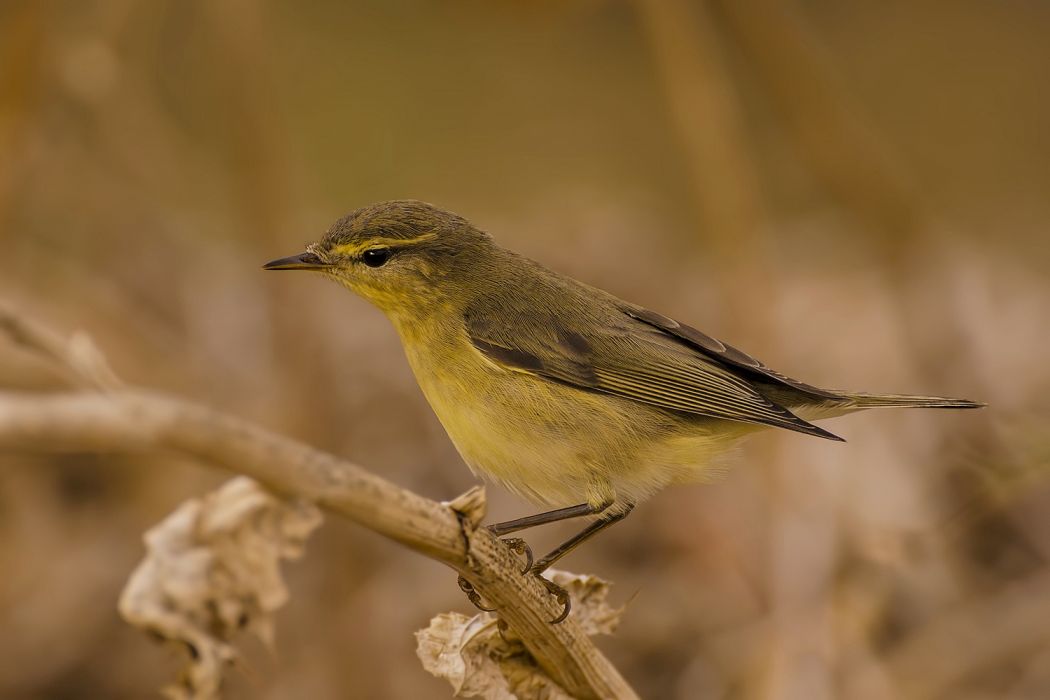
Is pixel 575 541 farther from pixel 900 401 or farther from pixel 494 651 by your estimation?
pixel 900 401

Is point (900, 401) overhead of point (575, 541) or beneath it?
beneath

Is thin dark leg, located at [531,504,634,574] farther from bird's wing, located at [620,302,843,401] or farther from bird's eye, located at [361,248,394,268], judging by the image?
bird's eye, located at [361,248,394,268]

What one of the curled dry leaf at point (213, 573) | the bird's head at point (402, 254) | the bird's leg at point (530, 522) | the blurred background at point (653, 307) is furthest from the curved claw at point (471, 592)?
the blurred background at point (653, 307)

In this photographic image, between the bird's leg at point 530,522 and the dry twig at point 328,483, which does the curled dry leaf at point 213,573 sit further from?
the bird's leg at point 530,522

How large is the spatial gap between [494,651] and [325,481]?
75 cm

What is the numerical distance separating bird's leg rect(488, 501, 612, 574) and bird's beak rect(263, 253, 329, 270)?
2.67 ft

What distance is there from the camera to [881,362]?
6781 mm

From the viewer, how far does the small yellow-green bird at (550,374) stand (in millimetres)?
2963

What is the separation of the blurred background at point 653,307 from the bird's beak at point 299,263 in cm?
167

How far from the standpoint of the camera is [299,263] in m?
3.03

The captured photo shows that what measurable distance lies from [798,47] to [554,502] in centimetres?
294

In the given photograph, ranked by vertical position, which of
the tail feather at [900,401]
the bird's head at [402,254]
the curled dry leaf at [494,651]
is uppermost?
the bird's head at [402,254]

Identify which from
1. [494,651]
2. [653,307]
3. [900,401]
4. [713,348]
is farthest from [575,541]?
[653,307]

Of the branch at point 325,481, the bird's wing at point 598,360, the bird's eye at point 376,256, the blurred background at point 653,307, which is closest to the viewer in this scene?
the branch at point 325,481
